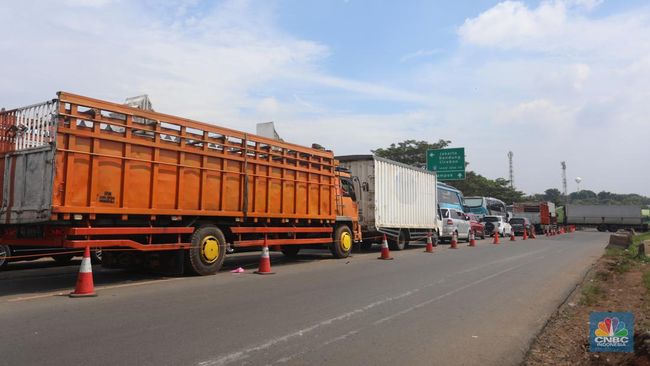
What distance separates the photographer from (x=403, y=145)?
174 feet

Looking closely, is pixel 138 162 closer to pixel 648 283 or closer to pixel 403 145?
pixel 648 283

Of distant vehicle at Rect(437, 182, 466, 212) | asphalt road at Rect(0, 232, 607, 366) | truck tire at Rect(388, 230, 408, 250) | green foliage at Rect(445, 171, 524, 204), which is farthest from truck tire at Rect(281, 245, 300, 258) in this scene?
green foliage at Rect(445, 171, 524, 204)

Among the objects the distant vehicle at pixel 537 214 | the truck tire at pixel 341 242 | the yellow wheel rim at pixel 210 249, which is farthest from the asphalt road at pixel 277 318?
the distant vehicle at pixel 537 214

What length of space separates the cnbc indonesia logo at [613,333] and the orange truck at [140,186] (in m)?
7.49

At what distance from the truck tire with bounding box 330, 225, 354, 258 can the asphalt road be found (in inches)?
151

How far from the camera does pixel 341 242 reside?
50.4ft

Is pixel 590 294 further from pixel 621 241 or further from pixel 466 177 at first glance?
pixel 466 177

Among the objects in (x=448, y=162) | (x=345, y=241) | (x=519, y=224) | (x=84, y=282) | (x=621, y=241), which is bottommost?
(x=84, y=282)

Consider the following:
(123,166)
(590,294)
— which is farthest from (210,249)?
(590,294)

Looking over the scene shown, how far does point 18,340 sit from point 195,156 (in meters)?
5.63

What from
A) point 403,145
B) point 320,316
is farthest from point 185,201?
point 403,145

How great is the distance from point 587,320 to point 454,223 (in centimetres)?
1839

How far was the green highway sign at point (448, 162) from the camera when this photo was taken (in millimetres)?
36750

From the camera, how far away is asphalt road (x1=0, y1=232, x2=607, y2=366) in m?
4.96
